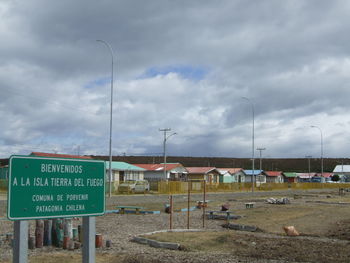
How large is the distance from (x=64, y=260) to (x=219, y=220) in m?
11.3

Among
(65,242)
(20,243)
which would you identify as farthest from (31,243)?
(20,243)

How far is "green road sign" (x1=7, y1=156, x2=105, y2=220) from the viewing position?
4.92 meters

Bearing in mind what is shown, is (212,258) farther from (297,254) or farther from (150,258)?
(297,254)

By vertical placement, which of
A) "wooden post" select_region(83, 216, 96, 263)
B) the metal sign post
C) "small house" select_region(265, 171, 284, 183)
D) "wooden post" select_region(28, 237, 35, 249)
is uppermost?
the metal sign post

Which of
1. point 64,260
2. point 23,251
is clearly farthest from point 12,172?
point 64,260

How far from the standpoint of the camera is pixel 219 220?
68.7ft

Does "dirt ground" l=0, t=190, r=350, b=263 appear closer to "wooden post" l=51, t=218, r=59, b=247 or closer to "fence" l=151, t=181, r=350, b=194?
"wooden post" l=51, t=218, r=59, b=247

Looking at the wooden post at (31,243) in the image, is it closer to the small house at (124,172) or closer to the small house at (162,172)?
the small house at (124,172)

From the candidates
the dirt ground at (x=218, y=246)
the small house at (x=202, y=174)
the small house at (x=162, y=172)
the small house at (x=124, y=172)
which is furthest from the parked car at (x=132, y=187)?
the small house at (x=202, y=174)

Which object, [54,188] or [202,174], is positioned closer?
[54,188]

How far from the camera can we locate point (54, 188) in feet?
17.3

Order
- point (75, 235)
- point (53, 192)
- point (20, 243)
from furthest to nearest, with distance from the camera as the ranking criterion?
point (75, 235) < point (53, 192) < point (20, 243)

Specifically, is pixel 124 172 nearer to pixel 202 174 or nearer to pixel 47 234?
pixel 202 174

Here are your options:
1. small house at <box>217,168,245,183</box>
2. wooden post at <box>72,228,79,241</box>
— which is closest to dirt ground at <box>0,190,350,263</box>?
wooden post at <box>72,228,79,241</box>
